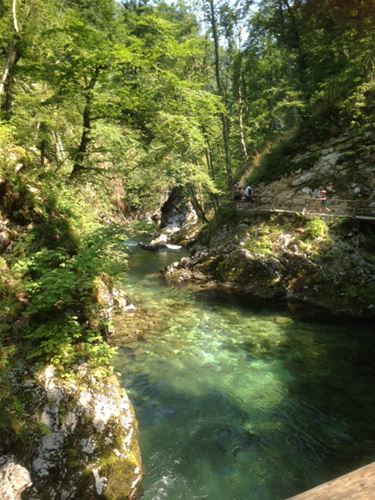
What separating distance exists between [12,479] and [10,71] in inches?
446

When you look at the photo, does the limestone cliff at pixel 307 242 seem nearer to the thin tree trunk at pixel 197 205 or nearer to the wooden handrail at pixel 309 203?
the wooden handrail at pixel 309 203

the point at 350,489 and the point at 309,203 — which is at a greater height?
the point at 309,203

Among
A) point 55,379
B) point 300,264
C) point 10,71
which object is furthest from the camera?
point 300,264

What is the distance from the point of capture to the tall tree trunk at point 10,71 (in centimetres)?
1061

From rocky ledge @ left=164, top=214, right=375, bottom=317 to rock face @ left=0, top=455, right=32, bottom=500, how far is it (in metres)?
13.8

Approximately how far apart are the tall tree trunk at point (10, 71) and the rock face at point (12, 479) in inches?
391

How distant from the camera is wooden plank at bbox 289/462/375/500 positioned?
173cm

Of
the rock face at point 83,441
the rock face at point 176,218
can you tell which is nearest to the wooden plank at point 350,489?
the rock face at point 83,441

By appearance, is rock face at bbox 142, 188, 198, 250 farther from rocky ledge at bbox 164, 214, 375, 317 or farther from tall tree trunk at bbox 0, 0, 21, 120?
tall tree trunk at bbox 0, 0, 21, 120

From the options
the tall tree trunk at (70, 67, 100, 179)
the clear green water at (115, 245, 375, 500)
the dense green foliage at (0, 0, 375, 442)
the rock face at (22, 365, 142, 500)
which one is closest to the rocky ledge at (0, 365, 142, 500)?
the rock face at (22, 365, 142, 500)

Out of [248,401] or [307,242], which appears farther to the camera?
[307,242]

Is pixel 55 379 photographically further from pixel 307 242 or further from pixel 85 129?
pixel 307 242

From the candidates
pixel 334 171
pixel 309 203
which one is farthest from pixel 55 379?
pixel 334 171

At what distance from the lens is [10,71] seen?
11.3 metres
